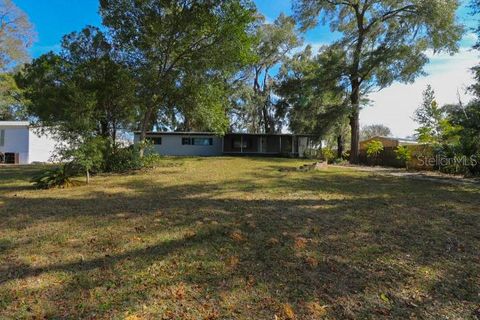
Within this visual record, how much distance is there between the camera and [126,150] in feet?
46.7

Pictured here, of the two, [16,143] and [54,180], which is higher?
[16,143]

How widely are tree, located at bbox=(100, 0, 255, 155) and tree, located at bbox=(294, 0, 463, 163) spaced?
9.61 metres

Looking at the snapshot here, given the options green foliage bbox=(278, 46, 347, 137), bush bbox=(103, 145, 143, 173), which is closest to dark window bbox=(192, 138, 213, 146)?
green foliage bbox=(278, 46, 347, 137)

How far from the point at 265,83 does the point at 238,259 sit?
34126 mm

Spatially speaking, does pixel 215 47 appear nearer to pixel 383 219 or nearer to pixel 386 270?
pixel 383 219

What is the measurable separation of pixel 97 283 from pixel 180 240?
136 cm

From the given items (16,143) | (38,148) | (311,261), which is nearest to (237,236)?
(311,261)

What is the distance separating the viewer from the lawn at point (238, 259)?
119 inches

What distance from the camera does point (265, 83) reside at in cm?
3672

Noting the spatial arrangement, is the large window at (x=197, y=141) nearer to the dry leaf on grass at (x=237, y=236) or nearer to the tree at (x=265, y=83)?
the tree at (x=265, y=83)

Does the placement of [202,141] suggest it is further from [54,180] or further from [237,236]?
[237,236]

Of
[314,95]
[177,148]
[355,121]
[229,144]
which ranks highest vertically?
[314,95]

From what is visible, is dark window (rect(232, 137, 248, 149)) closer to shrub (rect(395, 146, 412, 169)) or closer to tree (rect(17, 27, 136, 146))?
shrub (rect(395, 146, 412, 169))

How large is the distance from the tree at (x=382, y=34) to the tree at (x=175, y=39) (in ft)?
31.5
